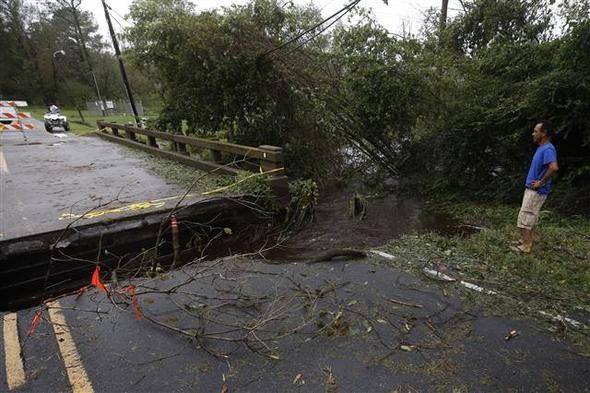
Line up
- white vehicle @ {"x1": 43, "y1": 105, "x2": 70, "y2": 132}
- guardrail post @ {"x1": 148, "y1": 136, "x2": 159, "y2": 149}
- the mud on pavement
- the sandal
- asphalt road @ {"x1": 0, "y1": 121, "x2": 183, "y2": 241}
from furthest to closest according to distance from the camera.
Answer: white vehicle @ {"x1": 43, "y1": 105, "x2": 70, "y2": 132} < guardrail post @ {"x1": 148, "y1": 136, "x2": 159, "y2": 149} < asphalt road @ {"x1": 0, "y1": 121, "x2": 183, "y2": 241} < the sandal < the mud on pavement

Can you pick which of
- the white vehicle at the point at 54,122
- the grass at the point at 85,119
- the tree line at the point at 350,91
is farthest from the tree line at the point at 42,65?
the tree line at the point at 350,91

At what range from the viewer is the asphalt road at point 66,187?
5.43m

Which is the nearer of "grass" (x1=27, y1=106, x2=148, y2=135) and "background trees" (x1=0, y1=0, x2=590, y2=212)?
"background trees" (x1=0, y1=0, x2=590, y2=212)

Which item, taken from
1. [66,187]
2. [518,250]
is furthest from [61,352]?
[518,250]

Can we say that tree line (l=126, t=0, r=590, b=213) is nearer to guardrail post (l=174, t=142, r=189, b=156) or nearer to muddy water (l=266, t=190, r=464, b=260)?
guardrail post (l=174, t=142, r=189, b=156)

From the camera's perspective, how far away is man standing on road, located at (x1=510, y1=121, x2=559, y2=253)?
15.2 feet

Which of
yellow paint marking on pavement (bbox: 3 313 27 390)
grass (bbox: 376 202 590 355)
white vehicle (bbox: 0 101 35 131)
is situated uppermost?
white vehicle (bbox: 0 101 35 131)

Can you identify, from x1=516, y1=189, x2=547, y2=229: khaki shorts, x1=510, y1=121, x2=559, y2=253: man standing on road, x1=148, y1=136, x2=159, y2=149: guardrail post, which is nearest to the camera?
x1=510, y1=121, x2=559, y2=253: man standing on road

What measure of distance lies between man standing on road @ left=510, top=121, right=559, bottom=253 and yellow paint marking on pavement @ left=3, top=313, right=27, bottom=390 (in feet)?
19.0

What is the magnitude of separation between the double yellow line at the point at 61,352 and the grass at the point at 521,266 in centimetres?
375

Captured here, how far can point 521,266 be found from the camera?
454 centimetres

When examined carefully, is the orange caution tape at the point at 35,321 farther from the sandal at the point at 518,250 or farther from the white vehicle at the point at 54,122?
the white vehicle at the point at 54,122

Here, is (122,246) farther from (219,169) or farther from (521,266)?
(521,266)

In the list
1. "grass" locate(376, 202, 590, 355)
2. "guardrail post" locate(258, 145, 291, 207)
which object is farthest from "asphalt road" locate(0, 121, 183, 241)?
"grass" locate(376, 202, 590, 355)
